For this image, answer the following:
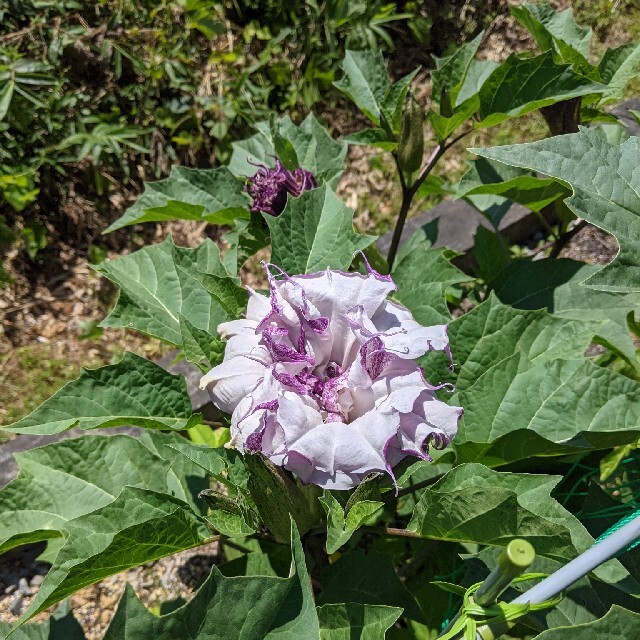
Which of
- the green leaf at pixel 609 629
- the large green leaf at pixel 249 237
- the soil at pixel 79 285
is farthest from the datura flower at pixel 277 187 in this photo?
the soil at pixel 79 285

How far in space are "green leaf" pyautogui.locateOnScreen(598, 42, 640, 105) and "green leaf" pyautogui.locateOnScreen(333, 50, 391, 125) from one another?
434 mm

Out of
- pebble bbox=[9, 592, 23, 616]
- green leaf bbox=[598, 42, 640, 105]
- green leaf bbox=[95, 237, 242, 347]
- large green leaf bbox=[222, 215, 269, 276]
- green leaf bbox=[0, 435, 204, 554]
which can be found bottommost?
pebble bbox=[9, 592, 23, 616]

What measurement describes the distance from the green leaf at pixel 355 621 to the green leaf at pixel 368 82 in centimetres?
94

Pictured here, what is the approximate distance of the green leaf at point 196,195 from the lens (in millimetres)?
1328

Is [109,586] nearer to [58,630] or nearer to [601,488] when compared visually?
[58,630]

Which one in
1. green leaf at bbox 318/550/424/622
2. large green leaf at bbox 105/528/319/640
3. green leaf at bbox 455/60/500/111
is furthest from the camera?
green leaf at bbox 455/60/500/111

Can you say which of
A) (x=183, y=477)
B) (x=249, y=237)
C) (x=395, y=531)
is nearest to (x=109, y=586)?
(x=183, y=477)

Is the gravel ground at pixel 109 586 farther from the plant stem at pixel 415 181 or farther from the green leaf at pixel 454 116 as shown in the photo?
the green leaf at pixel 454 116

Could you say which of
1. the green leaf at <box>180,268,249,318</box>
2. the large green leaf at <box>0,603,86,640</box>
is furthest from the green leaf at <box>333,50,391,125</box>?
the large green leaf at <box>0,603,86,640</box>

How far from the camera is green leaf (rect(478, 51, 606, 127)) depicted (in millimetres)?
1156

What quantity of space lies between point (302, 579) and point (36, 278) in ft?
7.95

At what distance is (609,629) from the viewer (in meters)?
0.75

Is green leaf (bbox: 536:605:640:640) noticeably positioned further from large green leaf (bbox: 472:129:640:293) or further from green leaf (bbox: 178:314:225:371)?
green leaf (bbox: 178:314:225:371)

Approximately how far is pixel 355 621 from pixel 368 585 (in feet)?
0.75
